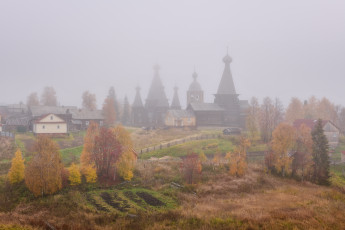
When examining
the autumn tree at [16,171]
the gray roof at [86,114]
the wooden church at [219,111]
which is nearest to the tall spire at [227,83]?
the wooden church at [219,111]

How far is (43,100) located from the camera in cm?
7400

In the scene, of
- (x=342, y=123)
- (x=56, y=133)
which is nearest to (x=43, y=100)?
(x=56, y=133)

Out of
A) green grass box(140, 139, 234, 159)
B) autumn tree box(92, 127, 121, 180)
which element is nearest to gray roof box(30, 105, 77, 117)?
green grass box(140, 139, 234, 159)

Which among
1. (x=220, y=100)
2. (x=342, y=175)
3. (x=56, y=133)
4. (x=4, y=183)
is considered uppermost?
(x=220, y=100)

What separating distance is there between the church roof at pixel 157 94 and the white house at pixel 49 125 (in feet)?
83.9

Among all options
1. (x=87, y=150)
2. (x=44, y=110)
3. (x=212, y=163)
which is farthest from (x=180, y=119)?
(x=87, y=150)

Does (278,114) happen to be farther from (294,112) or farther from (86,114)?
(86,114)

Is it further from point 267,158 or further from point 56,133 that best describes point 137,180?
point 56,133

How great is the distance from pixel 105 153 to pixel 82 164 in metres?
2.24

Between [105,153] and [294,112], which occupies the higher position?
[294,112]

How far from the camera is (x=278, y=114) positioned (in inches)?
1743

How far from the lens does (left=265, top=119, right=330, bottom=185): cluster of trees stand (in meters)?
27.4

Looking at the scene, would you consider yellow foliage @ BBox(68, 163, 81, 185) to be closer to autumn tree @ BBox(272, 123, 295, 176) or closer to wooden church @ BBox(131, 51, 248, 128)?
autumn tree @ BBox(272, 123, 295, 176)

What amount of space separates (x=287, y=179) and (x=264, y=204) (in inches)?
420
